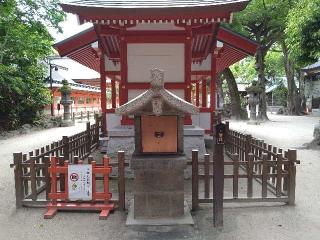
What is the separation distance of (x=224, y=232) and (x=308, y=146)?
10209 mm

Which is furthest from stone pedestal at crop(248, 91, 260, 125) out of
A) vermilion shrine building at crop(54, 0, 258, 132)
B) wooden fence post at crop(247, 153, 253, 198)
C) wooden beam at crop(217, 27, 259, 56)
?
wooden fence post at crop(247, 153, 253, 198)

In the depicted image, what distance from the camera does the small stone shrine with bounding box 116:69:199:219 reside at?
5.79 meters

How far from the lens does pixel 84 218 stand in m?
5.95

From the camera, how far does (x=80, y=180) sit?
20.1 feet

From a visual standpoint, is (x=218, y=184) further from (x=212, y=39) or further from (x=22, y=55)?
(x=22, y=55)

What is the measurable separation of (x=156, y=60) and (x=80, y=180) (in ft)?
14.8

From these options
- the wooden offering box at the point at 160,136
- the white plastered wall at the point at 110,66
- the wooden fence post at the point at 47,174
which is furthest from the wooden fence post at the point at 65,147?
the white plastered wall at the point at 110,66

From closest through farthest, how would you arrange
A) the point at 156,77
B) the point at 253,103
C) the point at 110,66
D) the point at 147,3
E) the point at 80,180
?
1. the point at 156,77
2. the point at 80,180
3. the point at 147,3
4. the point at 110,66
5. the point at 253,103

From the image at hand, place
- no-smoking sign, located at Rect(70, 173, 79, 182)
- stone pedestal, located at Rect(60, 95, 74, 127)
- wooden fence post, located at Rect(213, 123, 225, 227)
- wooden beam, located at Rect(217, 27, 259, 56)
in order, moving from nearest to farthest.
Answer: wooden fence post, located at Rect(213, 123, 225, 227)
no-smoking sign, located at Rect(70, 173, 79, 182)
wooden beam, located at Rect(217, 27, 259, 56)
stone pedestal, located at Rect(60, 95, 74, 127)

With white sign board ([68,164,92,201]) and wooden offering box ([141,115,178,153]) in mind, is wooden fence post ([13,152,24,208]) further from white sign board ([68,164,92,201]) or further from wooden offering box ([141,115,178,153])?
wooden offering box ([141,115,178,153])

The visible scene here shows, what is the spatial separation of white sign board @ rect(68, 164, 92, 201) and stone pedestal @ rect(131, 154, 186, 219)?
0.91 metres

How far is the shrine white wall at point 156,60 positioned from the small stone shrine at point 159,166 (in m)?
3.78

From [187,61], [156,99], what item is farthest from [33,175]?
[187,61]

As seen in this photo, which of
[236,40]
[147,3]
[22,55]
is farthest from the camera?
[22,55]
